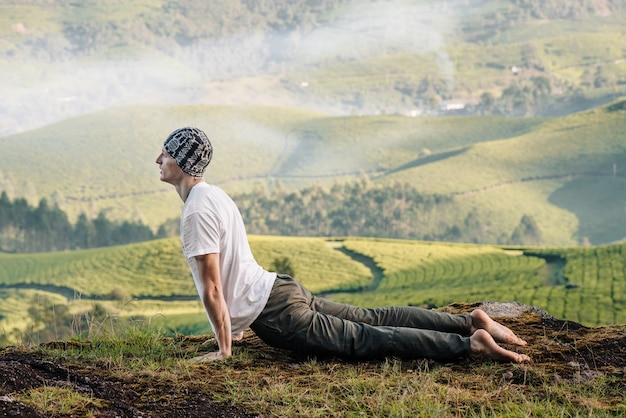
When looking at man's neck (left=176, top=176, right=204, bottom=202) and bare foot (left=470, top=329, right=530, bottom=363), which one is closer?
bare foot (left=470, top=329, right=530, bottom=363)

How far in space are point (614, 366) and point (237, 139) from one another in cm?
18919

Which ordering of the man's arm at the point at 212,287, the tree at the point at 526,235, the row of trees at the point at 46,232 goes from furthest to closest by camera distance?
the row of trees at the point at 46,232 < the tree at the point at 526,235 < the man's arm at the point at 212,287

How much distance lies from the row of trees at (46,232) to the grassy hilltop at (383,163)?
56.9 feet

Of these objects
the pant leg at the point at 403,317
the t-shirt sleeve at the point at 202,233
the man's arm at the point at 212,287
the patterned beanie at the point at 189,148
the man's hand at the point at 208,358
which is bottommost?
the man's hand at the point at 208,358

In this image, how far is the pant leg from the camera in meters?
6.98

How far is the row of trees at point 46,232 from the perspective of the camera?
120 meters

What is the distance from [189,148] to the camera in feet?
21.7

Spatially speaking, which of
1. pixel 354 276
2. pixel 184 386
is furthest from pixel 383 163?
pixel 184 386

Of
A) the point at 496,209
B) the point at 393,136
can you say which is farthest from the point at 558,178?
the point at 393,136

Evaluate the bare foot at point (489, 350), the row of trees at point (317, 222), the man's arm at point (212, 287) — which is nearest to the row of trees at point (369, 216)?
the row of trees at point (317, 222)

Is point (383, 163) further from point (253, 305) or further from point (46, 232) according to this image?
point (253, 305)

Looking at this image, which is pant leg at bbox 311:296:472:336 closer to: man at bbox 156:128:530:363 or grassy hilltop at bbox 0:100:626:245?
man at bbox 156:128:530:363

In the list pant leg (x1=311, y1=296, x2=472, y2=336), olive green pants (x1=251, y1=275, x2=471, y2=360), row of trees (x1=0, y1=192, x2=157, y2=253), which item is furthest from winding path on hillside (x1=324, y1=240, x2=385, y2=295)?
olive green pants (x1=251, y1=275, x2=471, y2=360)

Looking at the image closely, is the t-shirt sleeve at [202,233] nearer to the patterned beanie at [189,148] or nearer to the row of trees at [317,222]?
the patterned beanie at [189,148]
